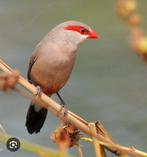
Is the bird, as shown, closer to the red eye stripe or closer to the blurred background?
the red eye stripe

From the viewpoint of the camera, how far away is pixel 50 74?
169cm

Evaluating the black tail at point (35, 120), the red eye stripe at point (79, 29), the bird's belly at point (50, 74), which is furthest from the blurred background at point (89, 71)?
the red eye stripe at point (79, 29)

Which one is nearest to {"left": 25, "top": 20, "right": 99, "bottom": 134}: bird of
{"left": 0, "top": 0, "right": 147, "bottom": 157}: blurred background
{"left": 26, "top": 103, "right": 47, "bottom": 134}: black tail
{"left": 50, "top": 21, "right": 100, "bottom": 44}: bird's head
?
{"left": 50, "top": 21, "right": 100, "bottom": 44}: bird's head

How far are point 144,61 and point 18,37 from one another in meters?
3.77

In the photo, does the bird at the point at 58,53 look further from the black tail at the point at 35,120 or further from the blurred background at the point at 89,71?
the blurred background at the point at 89,71

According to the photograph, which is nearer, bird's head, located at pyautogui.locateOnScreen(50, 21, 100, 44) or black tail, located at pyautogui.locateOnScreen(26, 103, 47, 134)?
bird's head, located at pyautogui.locateOnScreen(50, 21, 100, 44)

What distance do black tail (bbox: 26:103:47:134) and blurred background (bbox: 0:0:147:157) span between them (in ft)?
2.14

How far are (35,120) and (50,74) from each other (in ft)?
0.64

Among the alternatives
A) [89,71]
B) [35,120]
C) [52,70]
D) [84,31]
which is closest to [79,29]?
[84,31]

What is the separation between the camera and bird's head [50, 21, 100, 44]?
1.62 metres

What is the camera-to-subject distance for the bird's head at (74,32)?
1623 millimetres

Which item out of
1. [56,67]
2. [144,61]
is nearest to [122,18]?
[144,61]

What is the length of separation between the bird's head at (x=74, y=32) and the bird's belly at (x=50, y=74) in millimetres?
61

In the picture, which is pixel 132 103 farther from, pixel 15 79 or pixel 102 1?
pixel 15 79
